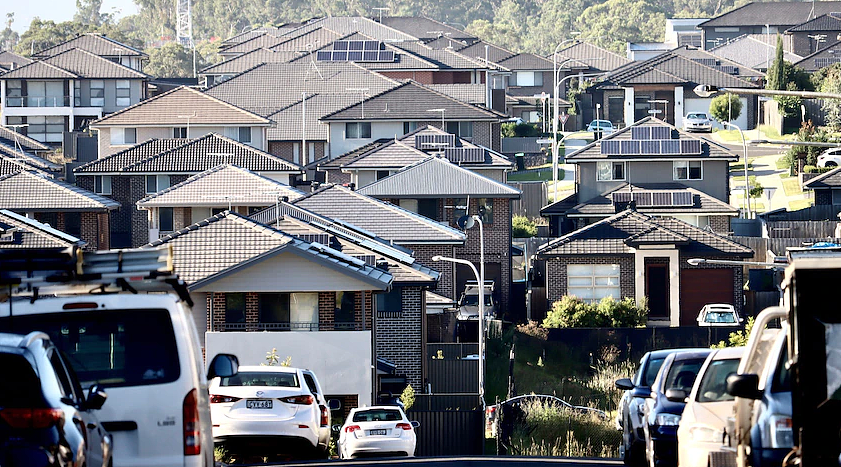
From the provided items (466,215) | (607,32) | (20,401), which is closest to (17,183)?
(466,215)

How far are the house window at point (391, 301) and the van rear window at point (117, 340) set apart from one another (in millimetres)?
31461

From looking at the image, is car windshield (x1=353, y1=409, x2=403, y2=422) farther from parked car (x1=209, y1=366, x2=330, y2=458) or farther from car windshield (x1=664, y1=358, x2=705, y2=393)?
car windshield (x1=664, y1=358, x2=705, y2=393)

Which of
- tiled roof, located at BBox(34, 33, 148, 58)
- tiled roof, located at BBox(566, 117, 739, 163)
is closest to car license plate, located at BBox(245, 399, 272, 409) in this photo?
tiled roof, located at BBox(566, 117, 739, 163)

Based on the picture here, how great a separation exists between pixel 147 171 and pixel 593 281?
22668mm

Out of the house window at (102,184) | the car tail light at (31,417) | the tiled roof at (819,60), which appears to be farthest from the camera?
the tiled roof at (819,60)

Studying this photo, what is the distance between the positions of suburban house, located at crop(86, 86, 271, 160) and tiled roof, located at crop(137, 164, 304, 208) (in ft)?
54.0

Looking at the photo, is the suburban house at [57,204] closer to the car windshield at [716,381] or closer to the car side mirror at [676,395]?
the car side mirror at [676,395]

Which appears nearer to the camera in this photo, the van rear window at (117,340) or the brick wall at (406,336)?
the van rear window at (117,340)

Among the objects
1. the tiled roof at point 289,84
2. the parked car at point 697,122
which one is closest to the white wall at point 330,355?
the tiled roof at point 289,84

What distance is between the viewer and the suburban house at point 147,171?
70.8m

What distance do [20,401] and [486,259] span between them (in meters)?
53.0

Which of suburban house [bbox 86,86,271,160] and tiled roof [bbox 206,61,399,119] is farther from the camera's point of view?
tiled roof [bbox 206,61,399,119]

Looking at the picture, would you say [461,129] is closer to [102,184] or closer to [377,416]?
[102,184]

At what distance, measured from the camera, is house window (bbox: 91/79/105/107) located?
9700cm
